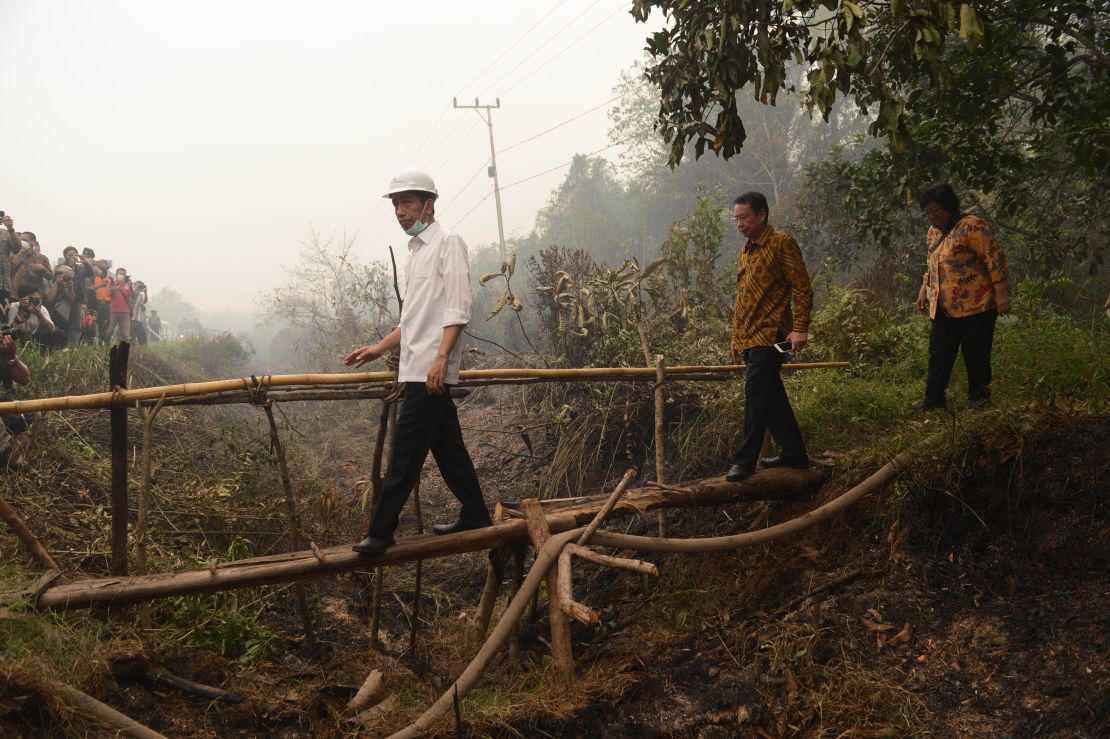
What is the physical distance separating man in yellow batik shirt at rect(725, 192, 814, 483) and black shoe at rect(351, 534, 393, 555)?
6.12 ft

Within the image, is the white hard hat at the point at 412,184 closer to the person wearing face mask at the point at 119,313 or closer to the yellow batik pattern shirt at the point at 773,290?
the yellow batik pattern shirt at the point at 773,290

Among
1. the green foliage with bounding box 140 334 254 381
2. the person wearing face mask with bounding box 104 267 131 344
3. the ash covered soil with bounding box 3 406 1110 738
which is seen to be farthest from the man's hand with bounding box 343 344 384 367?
the green foliage with bounding box 140 334 254 381

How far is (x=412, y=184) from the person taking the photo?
345 centimetres

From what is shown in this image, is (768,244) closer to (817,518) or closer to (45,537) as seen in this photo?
(817,518)

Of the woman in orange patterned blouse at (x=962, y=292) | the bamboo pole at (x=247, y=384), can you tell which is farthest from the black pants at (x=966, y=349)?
the bamboo pole at (x=247, y=384)

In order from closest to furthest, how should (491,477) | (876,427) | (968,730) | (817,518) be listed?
1. (968,730)
2. (817,518)
3. (876,427)
4. (491,477)

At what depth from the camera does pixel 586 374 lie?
4.38 meters

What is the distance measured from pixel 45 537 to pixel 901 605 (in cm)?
502

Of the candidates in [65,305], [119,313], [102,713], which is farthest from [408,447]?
[119,313]

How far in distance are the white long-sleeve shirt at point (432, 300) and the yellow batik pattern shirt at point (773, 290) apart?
1.64m

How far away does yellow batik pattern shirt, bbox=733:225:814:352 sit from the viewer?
406cm

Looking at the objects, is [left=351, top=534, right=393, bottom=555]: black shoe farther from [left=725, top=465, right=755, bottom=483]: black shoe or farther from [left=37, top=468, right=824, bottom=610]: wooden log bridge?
[left=725, top=465, right=755, bottom=483]: black shoe

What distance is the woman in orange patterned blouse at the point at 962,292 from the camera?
4371 millimetres

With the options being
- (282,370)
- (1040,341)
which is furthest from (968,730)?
(282,370)
